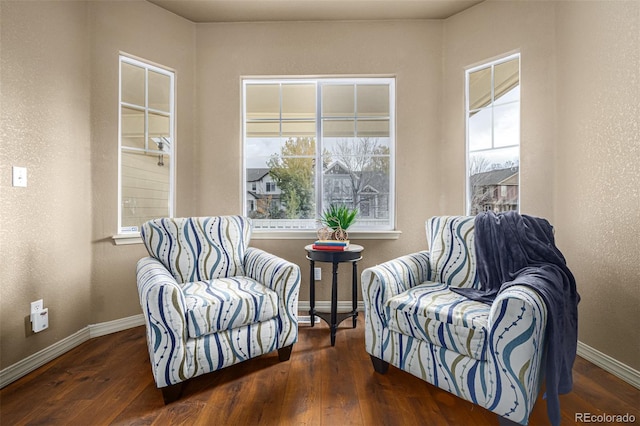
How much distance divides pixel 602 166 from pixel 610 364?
1.18 m

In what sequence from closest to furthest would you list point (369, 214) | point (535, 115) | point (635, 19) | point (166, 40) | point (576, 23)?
point (635, 19) → point (576, 23) → point (535, 115) → point (166, 40) → point (369, 214)

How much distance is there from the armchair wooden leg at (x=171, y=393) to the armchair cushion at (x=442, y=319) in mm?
1140

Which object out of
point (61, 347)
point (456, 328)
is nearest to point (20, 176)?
point (61, 347)

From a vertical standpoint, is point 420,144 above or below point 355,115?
A: below

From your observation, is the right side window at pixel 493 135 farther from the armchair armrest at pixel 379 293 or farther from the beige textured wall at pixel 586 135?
the armchair armrest at pixel 379 293

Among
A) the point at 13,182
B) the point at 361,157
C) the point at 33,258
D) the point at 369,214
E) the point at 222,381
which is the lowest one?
the point at 222,381

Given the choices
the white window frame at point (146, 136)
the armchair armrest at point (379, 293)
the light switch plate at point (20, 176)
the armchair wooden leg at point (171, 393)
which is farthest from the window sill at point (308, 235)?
the light switch plate at point (20, 176)

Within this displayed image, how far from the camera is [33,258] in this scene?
A: 1.91 meters

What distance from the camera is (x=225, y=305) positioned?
1.70m

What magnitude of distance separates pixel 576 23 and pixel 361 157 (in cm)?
174

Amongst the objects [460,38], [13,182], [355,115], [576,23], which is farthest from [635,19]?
[13,182]

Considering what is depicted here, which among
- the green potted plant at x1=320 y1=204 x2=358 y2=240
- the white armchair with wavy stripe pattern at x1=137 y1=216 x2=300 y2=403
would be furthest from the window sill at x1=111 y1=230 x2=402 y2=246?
the white armchair with wavy stripe pattern at x1=137 y1=216 x2=300 y2=403

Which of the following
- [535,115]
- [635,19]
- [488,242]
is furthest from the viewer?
[535,115]

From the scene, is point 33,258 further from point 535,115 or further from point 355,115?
point 535,115
